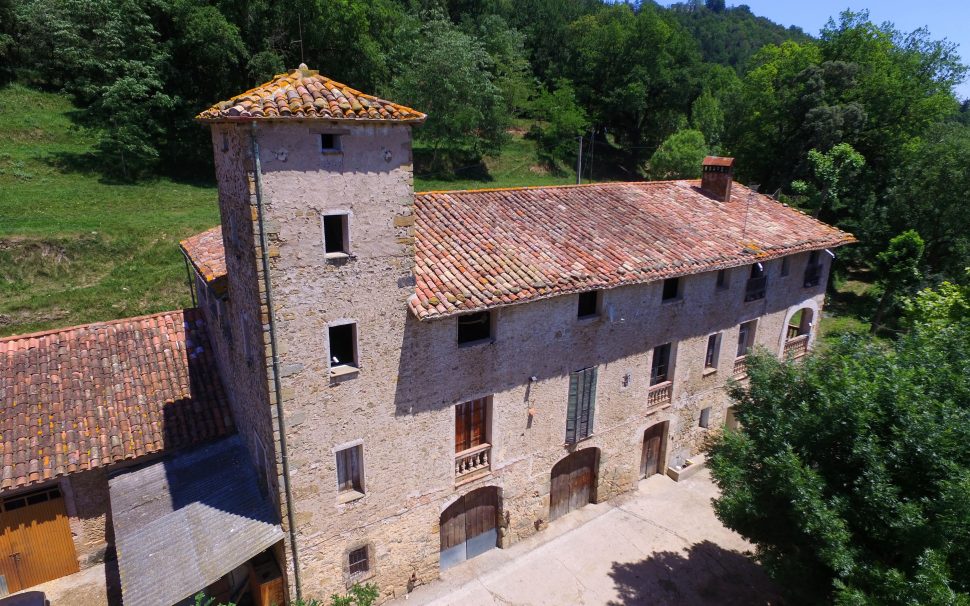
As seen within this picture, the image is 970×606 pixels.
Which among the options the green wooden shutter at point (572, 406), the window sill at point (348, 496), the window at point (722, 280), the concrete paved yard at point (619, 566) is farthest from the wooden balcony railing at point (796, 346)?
the window sill at point (348, 496)

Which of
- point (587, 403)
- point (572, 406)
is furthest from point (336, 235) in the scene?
point (587, 403)

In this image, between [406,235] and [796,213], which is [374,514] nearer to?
[406,235]

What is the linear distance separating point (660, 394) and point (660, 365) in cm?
103

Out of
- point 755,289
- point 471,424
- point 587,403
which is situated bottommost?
point 587,403

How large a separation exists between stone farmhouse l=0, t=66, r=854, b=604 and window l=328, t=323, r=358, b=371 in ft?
0.17

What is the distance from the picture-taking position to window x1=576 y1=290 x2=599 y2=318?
16.3 meters

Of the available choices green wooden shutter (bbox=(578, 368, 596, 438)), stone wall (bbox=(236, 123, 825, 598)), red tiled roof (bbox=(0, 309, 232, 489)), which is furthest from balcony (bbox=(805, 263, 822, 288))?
red tiled roof (bbox=(0, 309, 232, 489))

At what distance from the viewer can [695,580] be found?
15.8 metres

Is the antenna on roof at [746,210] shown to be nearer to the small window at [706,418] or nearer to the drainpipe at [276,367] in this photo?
the small window at [706,418]

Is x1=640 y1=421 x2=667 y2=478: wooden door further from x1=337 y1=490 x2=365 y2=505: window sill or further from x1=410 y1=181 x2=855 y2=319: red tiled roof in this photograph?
x1=337 y1=490 x2=365 y2=505: window sill

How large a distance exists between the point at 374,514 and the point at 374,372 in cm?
372

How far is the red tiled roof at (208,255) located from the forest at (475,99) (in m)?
23.2

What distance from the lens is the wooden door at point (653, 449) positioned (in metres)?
19.7

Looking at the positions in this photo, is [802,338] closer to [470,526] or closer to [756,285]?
[756,285]
